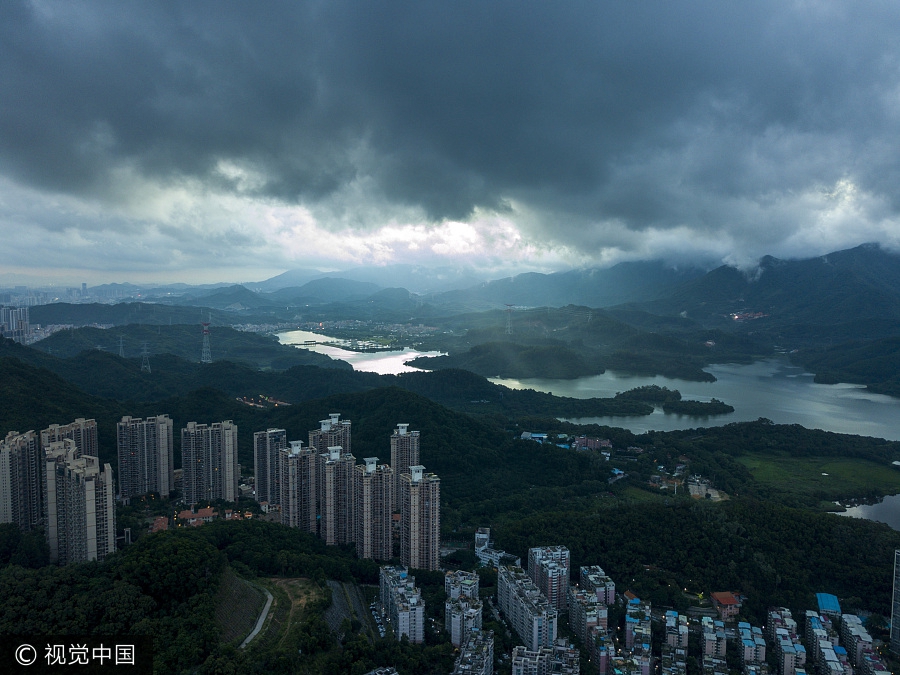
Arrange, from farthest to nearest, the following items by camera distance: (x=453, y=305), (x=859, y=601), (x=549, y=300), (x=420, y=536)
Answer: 1. (x=549, y=300)
2. (x=453, y=305)
3. (x=420, y=536)
4. (x=859, y=601)

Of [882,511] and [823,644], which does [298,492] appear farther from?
[882,511]

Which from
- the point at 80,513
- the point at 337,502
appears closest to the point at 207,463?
the point at 337,502

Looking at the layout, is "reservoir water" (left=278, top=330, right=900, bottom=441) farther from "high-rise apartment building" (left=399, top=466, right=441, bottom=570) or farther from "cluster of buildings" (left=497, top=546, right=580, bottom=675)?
"high-rise apartment building" (left=399, top=466, right=441, bottom=570)

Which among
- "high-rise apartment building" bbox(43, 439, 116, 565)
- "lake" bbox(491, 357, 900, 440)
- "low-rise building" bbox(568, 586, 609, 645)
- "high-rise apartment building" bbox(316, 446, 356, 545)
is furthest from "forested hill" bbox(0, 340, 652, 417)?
"low-rise building" bbox(568, 586, 609, 645)

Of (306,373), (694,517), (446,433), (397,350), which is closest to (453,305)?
(397,350)

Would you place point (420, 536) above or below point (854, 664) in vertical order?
above

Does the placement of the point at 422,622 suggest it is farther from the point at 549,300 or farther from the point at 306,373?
the point at 549,300

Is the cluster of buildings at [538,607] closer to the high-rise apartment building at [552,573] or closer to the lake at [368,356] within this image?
the high-rise apartment building at [552,573]
